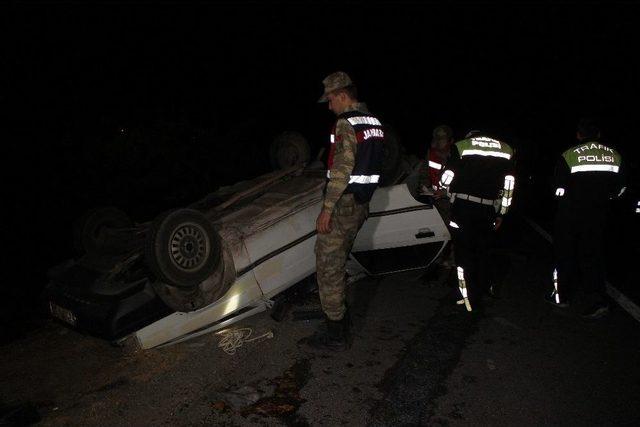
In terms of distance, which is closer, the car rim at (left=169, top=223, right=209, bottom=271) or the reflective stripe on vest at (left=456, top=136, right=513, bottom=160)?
the car rim at (left=169, top=223, right=209, bottom=271)

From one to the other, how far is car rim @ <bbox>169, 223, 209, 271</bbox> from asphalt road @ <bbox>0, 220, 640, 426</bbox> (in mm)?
755

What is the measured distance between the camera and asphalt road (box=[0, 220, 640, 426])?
9.41 feet

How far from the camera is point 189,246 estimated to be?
3527 mm

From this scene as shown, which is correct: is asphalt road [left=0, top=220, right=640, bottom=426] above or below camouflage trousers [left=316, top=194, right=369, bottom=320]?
below

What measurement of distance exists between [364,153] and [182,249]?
151 centimetres

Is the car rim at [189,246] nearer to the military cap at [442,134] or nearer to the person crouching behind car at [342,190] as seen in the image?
the person crouching behind car at [342,190]

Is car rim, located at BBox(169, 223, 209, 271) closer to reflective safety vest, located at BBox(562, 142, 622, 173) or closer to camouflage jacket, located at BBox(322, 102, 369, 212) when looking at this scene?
camouflage jacket, located at BBox(322, 102, 369, 212)

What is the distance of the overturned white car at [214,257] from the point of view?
3504 mm

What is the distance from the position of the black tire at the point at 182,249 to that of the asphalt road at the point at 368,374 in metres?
0.68

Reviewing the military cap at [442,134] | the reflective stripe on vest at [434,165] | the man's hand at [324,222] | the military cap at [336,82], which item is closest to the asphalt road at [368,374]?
the man's hand at [324,222]

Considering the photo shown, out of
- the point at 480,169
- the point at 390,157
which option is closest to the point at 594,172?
the point at 480,169

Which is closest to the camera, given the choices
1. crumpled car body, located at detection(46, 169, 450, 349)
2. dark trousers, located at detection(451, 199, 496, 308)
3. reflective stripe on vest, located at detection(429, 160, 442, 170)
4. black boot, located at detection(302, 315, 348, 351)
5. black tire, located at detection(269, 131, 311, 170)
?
crumpled car body, located at detection(46, 169, 450, 349)

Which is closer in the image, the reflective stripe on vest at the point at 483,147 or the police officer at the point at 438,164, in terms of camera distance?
the reflective stripe on vest at the point at 483,147

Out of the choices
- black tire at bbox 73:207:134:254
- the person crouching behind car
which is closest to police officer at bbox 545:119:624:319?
the person crouching behind car
